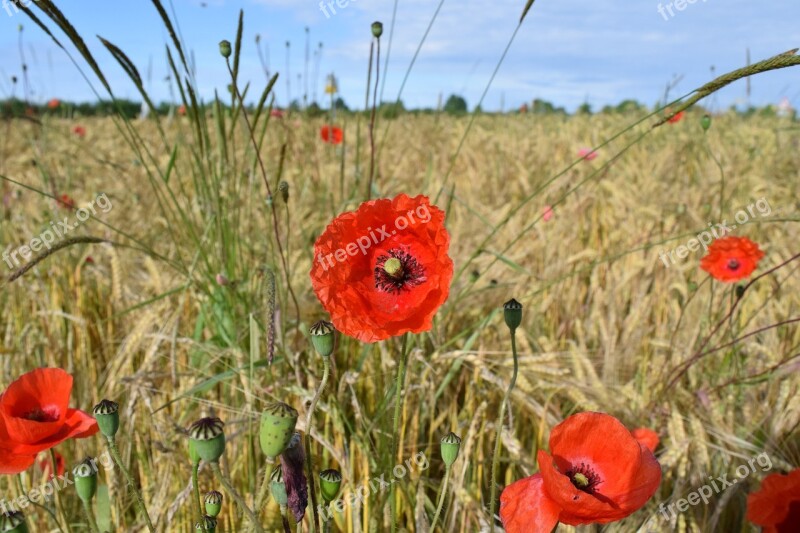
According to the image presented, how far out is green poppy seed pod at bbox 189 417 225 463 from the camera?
→ 0.52 metres

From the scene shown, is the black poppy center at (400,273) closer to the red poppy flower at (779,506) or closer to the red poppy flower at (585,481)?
the red poppy flower at (585,481)

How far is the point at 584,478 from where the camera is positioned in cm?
73

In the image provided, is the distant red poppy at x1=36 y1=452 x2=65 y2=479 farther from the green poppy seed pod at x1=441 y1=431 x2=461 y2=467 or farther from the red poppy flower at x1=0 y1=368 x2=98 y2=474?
the green poppy seed pod at x1=441 y1=431 x2=461 y2=467

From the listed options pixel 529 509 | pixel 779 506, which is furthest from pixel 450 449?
pixel 779 506

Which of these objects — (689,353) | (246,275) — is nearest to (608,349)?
(689,353)

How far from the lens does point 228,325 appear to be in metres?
1.51

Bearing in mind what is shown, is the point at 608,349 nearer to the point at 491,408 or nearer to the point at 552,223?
the point at 491,408

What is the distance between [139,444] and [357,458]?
0.44 meters

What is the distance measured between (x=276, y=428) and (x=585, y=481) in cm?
39

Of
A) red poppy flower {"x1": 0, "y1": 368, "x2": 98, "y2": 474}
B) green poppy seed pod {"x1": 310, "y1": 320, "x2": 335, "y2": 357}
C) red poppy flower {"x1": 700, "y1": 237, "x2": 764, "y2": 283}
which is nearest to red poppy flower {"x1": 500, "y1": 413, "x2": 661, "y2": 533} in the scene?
green poppy seed pod {"x1": 310, "y1": 320, "x2": 335, "y2": 357}

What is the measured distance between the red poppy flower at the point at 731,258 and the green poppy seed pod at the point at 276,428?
4.84ft

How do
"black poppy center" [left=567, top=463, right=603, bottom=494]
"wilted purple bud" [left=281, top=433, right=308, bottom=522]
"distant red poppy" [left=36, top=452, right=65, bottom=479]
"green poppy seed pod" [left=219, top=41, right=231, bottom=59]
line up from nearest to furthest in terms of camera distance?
1. "wilted purple bud" [left=281, top=433, right=308, bottom=522]
2. "black poppy center" [left=567, top=463, right=603, bottom=494]
3. "green poppy seed pod" [left=219, top=41, right=231, bottom=59]
4. "distant red poppy" [left=36, top=452, right=65, bottom=479]

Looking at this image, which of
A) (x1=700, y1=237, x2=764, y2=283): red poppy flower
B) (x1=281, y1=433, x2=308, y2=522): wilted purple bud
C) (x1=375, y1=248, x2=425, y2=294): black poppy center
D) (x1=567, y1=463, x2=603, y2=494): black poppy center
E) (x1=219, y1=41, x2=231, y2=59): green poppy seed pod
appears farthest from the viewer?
(x1=700, y1=237, x2=764, y2=283): red poppy flower

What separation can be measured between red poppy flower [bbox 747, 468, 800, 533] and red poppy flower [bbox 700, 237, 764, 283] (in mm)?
974
